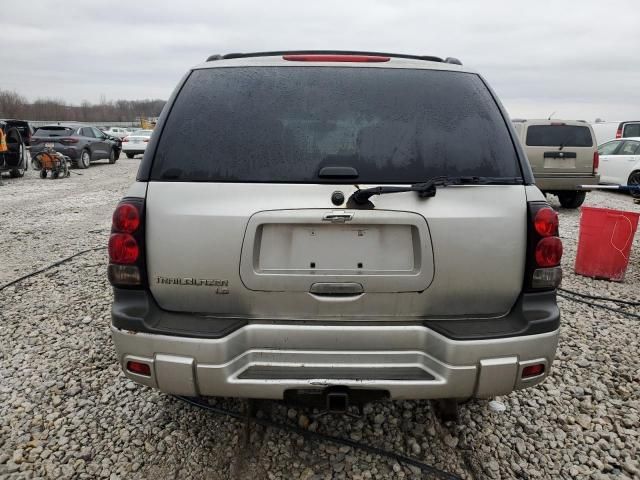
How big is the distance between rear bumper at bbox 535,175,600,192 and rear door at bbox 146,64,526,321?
866 centimetres

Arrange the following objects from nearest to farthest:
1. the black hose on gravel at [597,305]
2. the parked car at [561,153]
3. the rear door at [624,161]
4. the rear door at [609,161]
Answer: the black hose on gravel at [597,305] < the parked car at [561,153] < the rear door at [624,161] < the rear door at [609,161]

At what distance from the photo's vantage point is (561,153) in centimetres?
973

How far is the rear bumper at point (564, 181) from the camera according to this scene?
975cm

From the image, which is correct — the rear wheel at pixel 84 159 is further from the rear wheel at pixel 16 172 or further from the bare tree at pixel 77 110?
the bare tree at pixel 77 110

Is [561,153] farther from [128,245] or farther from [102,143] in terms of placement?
[102,143]

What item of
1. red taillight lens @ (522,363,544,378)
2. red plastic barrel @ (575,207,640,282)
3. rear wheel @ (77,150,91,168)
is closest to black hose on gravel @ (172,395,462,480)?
red taillight lens @ (522,363,544,378)

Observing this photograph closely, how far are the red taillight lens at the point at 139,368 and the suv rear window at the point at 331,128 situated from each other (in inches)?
32.1

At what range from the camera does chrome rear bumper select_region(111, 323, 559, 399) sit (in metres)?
1.91

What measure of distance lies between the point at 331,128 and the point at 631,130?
19.4 m

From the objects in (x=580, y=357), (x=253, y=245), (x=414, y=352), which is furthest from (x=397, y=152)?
(x=580, y=357)

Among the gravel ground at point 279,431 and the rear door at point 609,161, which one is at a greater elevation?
the rear door at point 609,161

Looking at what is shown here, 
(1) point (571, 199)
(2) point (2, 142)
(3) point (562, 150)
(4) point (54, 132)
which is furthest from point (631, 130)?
Answer: (4) point (54, 132)

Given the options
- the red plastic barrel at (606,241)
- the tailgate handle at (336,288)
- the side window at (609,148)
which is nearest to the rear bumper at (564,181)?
the side window at (609,148)

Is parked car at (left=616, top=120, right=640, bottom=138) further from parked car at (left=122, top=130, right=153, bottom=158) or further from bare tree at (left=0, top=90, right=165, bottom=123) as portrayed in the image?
bare tree at (left=0, top=90, right=165, bottom=123)
